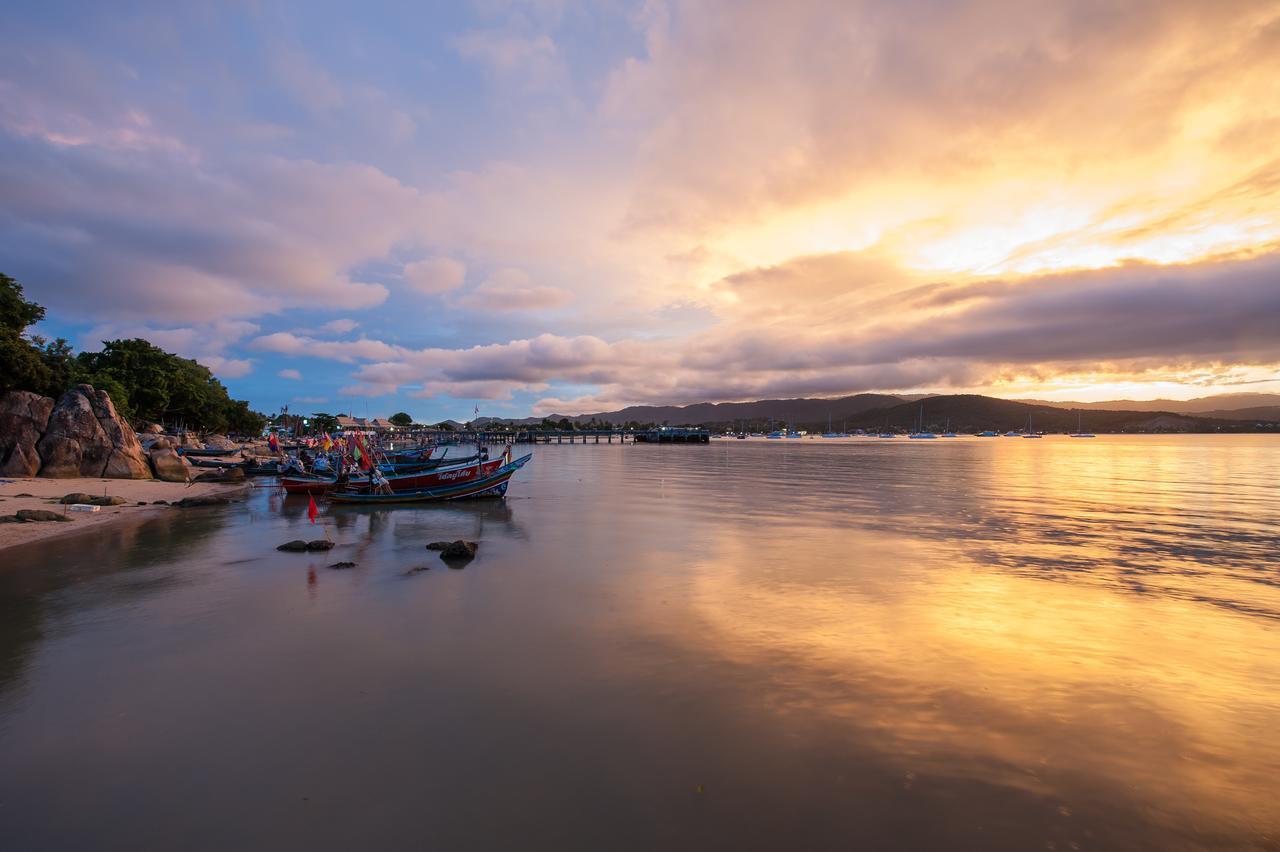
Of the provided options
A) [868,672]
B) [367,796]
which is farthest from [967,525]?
[367,796]

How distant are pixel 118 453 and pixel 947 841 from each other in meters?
48.7

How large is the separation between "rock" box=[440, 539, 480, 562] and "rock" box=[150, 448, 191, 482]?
35647 millimetres

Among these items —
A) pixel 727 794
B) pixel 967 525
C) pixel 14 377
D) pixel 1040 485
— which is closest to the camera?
pixel 727 794

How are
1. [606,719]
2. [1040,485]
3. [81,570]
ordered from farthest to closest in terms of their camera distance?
1. [1040,485]
2. [81,570]
3. [606,719]

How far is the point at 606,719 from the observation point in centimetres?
763

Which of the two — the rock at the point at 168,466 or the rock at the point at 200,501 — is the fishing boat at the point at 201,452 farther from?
the rock at the point at 200,501

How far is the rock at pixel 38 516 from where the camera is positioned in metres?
21.7

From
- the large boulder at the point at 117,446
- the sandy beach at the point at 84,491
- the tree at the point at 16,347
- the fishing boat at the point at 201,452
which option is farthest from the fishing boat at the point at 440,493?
the fishing boat at the point at 201,452

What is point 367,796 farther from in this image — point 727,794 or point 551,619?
point 551,619

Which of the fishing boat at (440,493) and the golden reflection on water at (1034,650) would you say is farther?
the fishing boat at (440,493)

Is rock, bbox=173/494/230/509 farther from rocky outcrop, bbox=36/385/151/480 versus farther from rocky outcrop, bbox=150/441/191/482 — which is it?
rocky outcrop, bbox=150/441/191/482

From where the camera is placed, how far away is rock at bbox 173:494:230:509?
30000mm

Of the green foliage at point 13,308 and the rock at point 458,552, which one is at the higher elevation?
the green foliage at point 13,308

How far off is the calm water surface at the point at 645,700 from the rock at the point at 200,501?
43.1 ft
